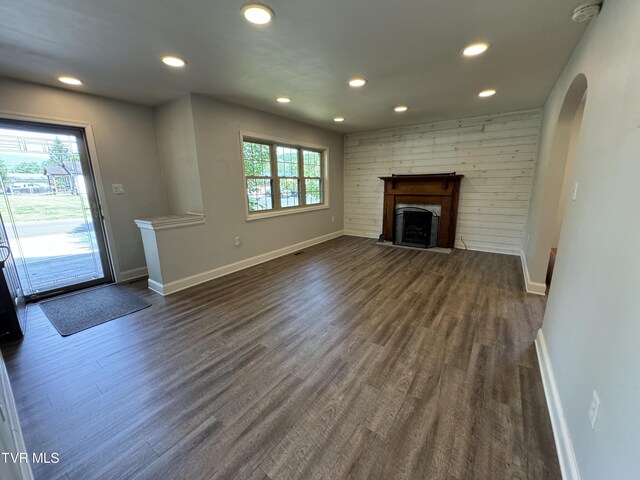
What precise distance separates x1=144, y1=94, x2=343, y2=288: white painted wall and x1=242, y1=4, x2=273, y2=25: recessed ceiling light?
1839 mm

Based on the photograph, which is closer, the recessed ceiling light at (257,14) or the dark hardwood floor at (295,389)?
the dark hardwood floor at (295,389)

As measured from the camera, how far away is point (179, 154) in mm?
3549

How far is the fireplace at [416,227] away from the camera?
5.17 metres

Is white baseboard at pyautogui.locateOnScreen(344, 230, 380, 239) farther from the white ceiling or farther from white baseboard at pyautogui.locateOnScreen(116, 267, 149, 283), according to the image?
white baseboard at pyautogui.locateOnScreen(116, 267, 149, 283)

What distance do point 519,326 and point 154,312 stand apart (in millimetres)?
3638

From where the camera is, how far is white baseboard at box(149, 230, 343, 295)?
325 centimetres

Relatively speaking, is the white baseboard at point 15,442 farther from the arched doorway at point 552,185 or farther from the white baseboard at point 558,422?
the arched doorway at point 552,185

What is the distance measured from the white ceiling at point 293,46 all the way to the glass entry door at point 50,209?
667mm

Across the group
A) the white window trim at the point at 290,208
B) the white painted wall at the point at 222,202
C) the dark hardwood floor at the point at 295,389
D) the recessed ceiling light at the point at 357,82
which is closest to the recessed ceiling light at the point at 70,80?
the white painted wall at the point at 222,202

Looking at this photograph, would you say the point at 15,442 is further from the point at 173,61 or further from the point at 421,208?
the point at 421,208

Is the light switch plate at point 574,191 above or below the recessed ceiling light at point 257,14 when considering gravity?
below

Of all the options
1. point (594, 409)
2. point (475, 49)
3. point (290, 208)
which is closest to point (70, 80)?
point (290, 208)

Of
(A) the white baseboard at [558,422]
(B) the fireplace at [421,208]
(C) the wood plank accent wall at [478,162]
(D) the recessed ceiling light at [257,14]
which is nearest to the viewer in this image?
(A) the white baseboard at [558,422]

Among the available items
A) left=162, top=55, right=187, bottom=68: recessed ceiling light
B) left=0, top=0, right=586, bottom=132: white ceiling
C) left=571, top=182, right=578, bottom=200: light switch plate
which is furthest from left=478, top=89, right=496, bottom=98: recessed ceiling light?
left=162, top=55, right=187, bottom=68: recessed ceiling light
